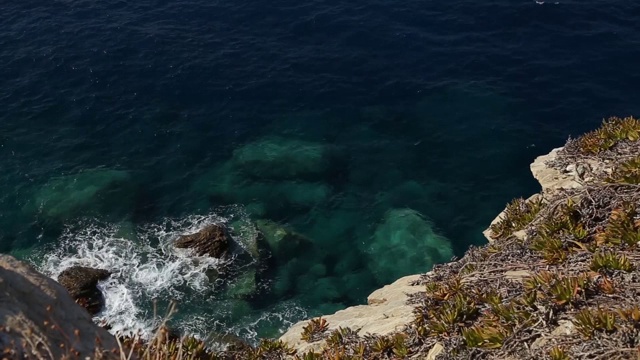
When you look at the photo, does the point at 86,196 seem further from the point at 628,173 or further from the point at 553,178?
the point at 628,173

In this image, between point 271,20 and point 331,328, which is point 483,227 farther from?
point 271,20

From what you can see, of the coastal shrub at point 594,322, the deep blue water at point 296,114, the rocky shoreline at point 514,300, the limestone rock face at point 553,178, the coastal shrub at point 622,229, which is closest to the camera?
the rocky shoreline at point 514,300

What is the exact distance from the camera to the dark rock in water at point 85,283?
112 feet

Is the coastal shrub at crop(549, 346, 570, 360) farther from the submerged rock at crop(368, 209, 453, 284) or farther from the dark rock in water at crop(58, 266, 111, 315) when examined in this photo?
the dark rock in water at crop(58, 266, 111, 315)

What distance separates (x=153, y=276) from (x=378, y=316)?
20042 mm

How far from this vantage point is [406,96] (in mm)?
48156

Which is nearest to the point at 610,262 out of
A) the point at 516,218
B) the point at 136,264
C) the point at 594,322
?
the point at 594,322

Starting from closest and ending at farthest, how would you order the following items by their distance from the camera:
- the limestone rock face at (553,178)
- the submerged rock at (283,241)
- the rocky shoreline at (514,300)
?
the rocky shoreline at (514,300)
the limestone rock face at (553,178)
the submerged rock at (283,241)

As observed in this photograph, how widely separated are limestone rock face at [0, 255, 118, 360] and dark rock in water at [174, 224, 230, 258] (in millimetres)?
23879

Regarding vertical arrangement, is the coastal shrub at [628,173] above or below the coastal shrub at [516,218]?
above

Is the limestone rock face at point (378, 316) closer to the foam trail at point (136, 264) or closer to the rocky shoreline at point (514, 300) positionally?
the rocky shoreline at point (514, 300)

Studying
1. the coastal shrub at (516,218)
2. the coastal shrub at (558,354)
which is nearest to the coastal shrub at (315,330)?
the coastal shrub at (516,218)

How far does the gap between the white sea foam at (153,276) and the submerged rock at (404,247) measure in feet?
20.7

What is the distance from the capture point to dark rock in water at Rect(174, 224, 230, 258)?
37000mm
